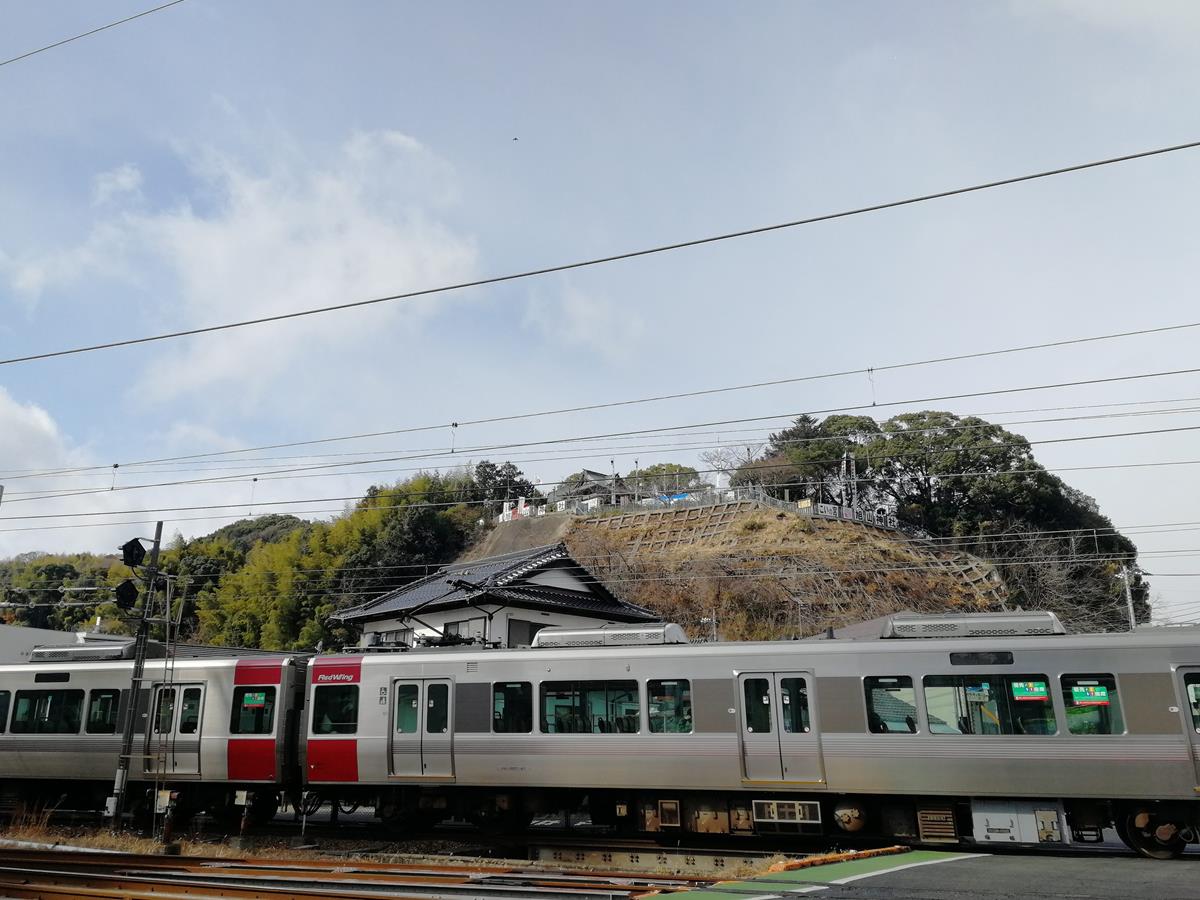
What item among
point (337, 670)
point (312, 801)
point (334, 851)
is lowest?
point (334, 851)

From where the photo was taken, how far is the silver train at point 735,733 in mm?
10203

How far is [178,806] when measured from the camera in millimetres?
14523

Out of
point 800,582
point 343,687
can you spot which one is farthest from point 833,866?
point 800,582

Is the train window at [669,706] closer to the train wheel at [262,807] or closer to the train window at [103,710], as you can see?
the train wheel at [262,807]

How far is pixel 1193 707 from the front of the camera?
993 cm

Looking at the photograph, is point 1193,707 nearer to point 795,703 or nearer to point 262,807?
point 795,703

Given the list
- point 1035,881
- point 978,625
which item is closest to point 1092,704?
point 978,625

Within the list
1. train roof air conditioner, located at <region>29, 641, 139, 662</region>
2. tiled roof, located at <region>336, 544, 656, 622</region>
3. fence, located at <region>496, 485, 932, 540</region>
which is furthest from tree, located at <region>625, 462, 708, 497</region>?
train roof air conditioner, located at <region>29, 641, 139, 662</region>

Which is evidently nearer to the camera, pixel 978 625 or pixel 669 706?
pixel 978 625

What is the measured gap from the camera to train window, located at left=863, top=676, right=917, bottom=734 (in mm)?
10859

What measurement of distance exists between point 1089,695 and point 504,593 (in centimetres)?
1568

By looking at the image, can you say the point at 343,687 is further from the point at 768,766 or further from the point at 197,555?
the point at 197,555

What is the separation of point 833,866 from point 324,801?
8770 millimetres

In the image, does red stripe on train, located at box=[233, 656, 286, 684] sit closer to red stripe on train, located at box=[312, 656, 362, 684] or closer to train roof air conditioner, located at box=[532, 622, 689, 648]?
red stripe on train, located at box=[312, 656, 362, 684]
